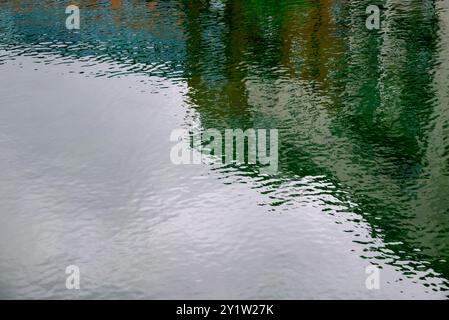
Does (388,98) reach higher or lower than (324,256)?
higher

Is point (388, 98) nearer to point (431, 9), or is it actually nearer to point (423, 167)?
point (423, 167)

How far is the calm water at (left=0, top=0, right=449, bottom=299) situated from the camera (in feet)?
54.2

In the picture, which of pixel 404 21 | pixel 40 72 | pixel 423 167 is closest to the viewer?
pixel 423 167

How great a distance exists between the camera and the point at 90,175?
71.1 ft

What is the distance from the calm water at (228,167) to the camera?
16.5m

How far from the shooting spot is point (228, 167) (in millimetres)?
21609

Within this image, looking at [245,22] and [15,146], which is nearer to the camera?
[15,146]

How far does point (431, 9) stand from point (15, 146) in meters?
24.6

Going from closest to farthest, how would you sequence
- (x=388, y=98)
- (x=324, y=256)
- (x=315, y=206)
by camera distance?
1. (x=324, y=256)
2. (x=315, y=206)
3. (x=388, y=98)
